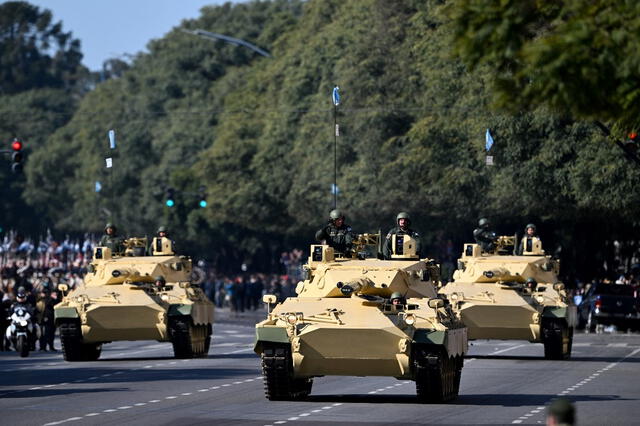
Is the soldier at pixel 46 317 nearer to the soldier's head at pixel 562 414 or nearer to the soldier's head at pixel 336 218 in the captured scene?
the soldier's head at pixel 336 218

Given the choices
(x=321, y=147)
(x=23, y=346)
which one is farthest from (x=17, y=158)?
(x=321, y=147)

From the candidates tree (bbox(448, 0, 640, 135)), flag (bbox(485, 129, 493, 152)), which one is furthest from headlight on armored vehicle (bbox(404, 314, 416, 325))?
flag (bbox(485, 129, 493, 152))

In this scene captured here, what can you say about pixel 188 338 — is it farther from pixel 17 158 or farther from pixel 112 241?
pixel 17 158

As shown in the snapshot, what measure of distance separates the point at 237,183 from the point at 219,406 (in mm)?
62941

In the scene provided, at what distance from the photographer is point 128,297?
114ft

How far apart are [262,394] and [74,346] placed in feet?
34.5

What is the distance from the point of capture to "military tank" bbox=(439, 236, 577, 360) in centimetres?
3503

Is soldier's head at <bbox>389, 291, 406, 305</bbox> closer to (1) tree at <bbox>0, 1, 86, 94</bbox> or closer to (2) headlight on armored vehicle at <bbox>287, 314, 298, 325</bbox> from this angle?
(2) headlight on armored vehicle at <bbox>287, 314, 298, 325</bbox>

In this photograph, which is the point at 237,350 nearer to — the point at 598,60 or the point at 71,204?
the point at 598,60

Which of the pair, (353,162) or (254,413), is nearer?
(254,413)

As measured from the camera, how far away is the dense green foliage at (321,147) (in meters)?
53.8

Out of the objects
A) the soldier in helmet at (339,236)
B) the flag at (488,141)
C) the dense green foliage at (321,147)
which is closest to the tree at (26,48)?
the dense green foliage at (321,147)

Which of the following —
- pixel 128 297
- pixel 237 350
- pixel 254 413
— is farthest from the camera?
pixel 237 350

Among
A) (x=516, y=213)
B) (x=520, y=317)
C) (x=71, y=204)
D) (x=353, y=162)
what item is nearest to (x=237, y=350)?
(x=520, y=317)
